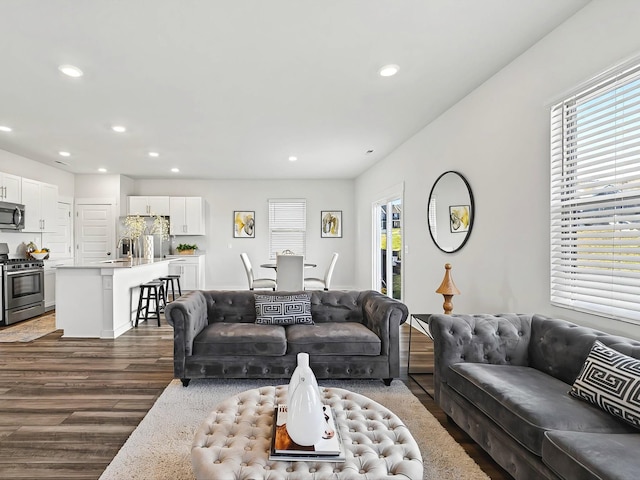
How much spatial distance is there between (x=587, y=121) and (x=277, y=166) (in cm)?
533

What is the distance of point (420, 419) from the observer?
2.43 m

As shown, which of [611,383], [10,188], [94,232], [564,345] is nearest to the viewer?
[611,383]

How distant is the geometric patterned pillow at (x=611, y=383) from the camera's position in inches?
59.1

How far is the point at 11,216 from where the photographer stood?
17.5 ft

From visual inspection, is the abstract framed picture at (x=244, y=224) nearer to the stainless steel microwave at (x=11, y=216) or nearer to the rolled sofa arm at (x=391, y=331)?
the stainless steel microwave at (x=11, y=216)

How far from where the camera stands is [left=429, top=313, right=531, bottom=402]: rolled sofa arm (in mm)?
2340

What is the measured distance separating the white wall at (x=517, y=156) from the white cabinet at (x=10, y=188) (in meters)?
6.27

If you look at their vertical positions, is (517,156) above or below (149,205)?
below

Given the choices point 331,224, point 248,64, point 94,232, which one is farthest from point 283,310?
point 94,232

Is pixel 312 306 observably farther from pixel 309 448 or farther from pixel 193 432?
pixel 309 448

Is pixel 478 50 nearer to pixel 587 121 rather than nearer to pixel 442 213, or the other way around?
pixel 587 121

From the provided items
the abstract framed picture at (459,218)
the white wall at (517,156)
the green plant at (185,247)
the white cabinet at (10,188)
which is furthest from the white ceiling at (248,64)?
the green plant at (185,247)

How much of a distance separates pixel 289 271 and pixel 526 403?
12.9 ft

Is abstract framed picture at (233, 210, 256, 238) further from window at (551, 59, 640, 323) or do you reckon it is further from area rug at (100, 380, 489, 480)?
window at (551, 59, 640, 323)
